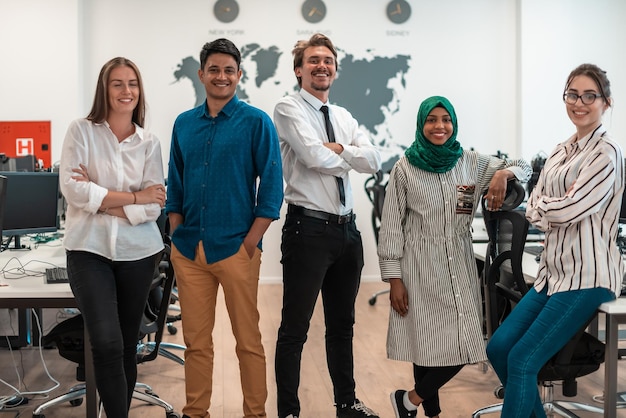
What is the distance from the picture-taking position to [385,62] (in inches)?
277

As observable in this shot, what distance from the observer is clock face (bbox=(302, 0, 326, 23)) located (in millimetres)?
6906


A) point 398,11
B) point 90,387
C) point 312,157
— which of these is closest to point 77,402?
point 90,387

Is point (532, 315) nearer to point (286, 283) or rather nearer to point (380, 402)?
point (286, 283)

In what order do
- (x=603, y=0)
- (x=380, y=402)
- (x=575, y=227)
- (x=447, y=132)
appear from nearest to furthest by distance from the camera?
(x=575, y=227) < (x=447, y=132) < (x=380, y=402) < (x=603, y=0)

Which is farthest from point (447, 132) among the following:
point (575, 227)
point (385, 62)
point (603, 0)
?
point (603, 0)

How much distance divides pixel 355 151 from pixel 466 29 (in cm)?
477

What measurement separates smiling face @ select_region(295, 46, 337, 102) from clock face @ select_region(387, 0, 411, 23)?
4369 mm

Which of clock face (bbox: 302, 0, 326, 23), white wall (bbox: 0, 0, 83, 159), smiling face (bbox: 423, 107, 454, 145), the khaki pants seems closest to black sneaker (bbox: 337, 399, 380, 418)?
the khaki pants

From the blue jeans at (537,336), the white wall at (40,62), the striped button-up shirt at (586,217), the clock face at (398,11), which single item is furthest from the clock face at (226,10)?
the blue jeans at (537,336)

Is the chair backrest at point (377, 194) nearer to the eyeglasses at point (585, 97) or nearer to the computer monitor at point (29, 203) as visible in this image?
the computer monitor at point (29, 203)

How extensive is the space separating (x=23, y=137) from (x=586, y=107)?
550 centimetres

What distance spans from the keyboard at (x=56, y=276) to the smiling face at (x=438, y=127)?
1635mm

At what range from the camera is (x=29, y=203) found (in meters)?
4.12

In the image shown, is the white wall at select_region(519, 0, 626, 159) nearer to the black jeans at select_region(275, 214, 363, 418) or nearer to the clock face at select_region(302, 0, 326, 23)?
the clock face at select_region(302, 0, 326, 23)
